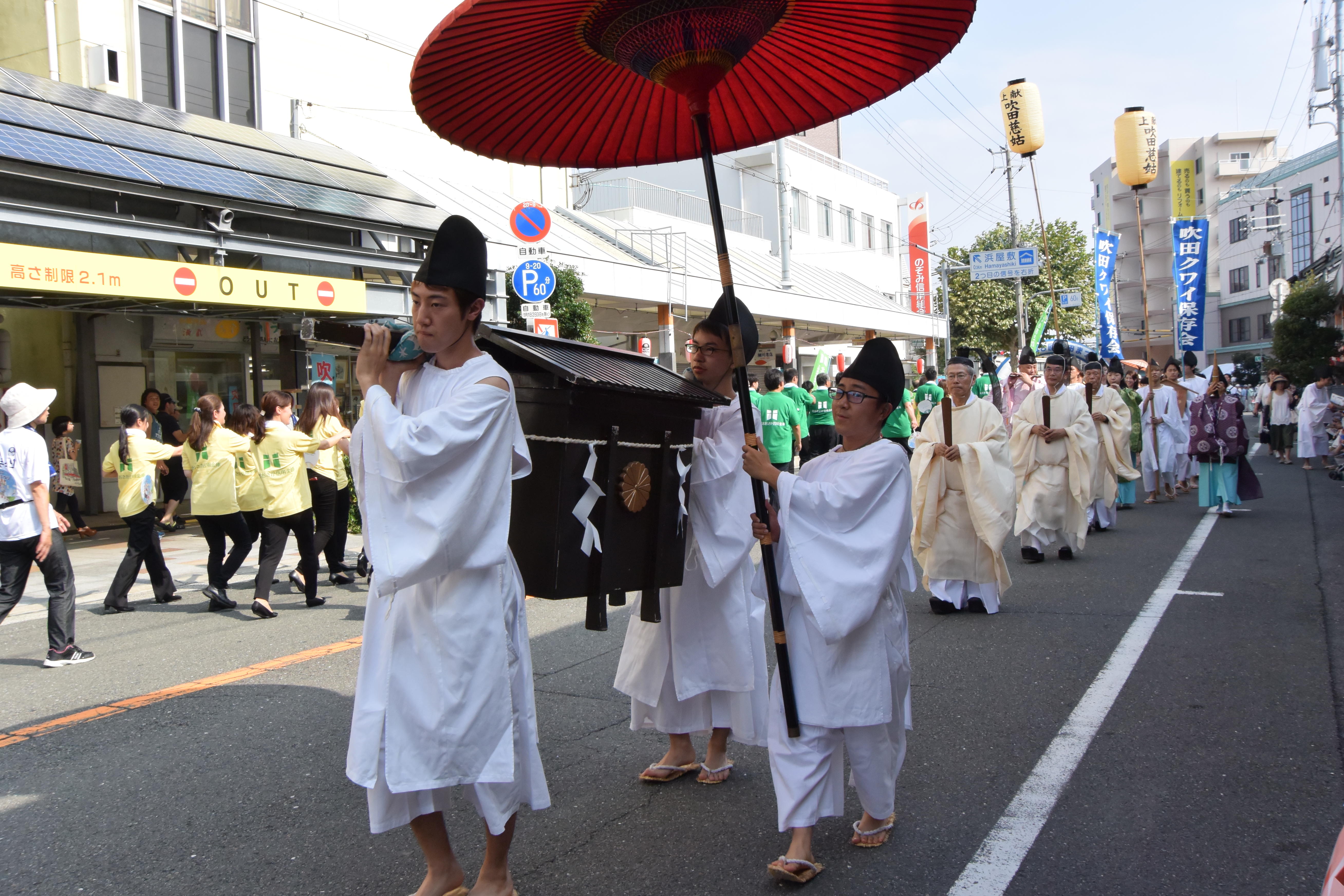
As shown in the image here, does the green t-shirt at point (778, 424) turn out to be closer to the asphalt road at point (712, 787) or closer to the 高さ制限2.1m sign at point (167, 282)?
the 高さ制限2.1m sign at point (167, 282)

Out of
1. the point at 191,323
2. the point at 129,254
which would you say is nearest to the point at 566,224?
the point at 191,323

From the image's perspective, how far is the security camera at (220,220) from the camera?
11656 millimetres

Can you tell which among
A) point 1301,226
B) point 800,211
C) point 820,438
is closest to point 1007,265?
point 800,211

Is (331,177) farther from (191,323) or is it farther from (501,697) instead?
(501,697)

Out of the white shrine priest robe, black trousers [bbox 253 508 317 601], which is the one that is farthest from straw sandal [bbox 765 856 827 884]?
the white shrine priest robe

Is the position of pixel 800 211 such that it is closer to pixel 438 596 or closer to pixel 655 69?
pixel 655 69

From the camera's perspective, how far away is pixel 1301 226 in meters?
48.9

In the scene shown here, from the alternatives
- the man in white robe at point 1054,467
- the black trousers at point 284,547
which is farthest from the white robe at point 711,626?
the man in white robe at point 1054,467

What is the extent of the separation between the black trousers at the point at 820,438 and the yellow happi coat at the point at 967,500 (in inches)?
298

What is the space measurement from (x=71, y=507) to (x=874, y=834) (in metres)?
12.6

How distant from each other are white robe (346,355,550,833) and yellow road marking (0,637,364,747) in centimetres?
304

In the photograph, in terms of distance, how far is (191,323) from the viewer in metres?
14.6

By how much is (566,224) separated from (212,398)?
13.2 metres

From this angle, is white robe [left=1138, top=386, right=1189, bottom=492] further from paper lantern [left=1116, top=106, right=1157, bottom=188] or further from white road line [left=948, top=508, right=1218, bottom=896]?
white road line [left=948, top=508, right=1218, bottom=896]
